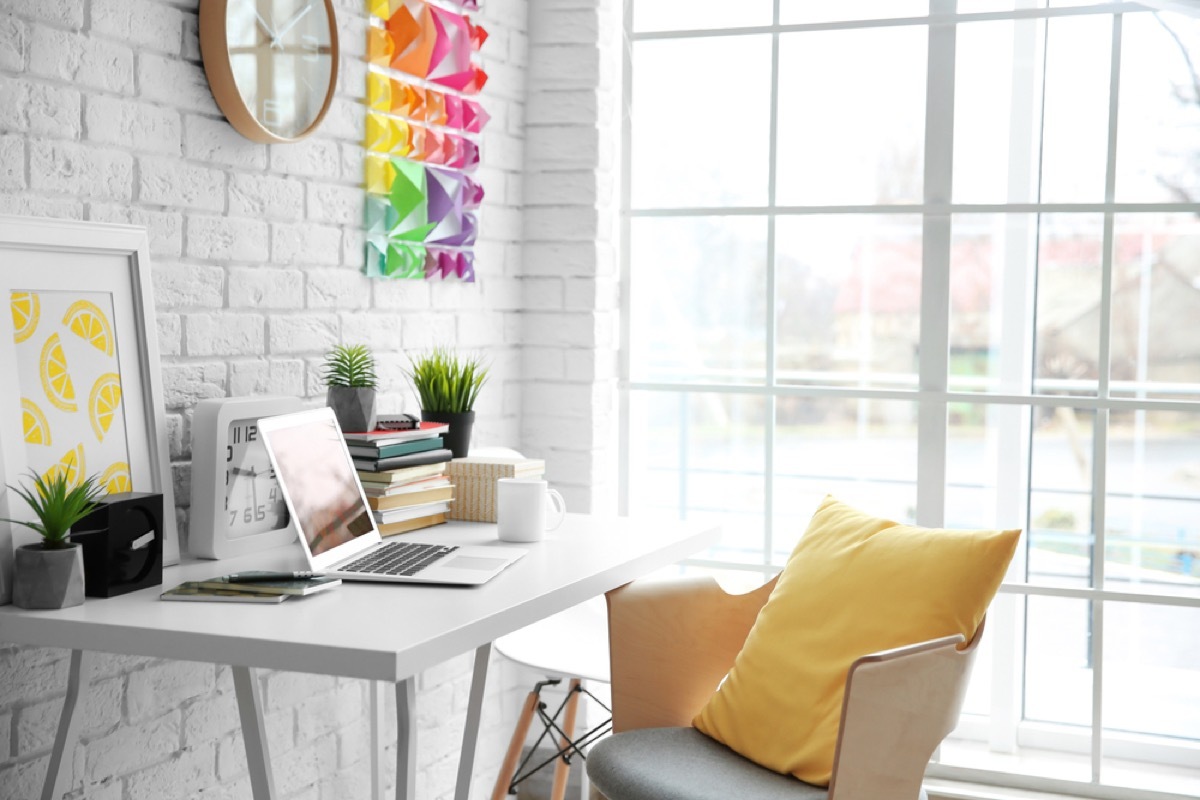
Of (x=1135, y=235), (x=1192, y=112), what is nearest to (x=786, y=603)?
(x=1135, y=235)

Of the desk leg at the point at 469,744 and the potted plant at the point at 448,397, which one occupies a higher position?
the potted plant at the point at 448,397

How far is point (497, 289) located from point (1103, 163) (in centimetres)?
142

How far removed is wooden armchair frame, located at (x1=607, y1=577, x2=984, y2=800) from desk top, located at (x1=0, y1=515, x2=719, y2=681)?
29 centimetres

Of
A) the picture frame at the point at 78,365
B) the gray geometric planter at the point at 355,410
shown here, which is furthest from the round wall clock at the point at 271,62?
the gray geometric planter at the point at 355,410

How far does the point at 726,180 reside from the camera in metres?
3.12

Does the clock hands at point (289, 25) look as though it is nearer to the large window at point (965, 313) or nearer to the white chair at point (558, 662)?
the white chair at point (558, 662)

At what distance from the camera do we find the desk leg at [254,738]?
1741 millimetres

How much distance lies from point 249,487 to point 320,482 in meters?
0.16

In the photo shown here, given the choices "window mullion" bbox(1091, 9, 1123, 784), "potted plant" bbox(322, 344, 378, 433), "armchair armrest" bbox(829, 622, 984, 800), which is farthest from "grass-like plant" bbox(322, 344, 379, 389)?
"window mullion" bbox(1091, 9, 1123, 784)

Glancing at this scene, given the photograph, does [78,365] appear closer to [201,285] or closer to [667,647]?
[201,285]

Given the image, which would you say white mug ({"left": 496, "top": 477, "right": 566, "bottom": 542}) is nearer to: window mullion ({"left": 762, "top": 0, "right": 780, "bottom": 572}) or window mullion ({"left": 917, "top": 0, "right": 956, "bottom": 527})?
window mullion ({"left": 762, "top": 0, "right": 780, "bottom": 572})

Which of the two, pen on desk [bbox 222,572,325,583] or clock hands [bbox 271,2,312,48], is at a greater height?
clock hands [bbox 271,2,312,48]

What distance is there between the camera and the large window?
2.78 m

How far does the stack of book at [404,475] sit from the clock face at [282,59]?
1.84 feet
